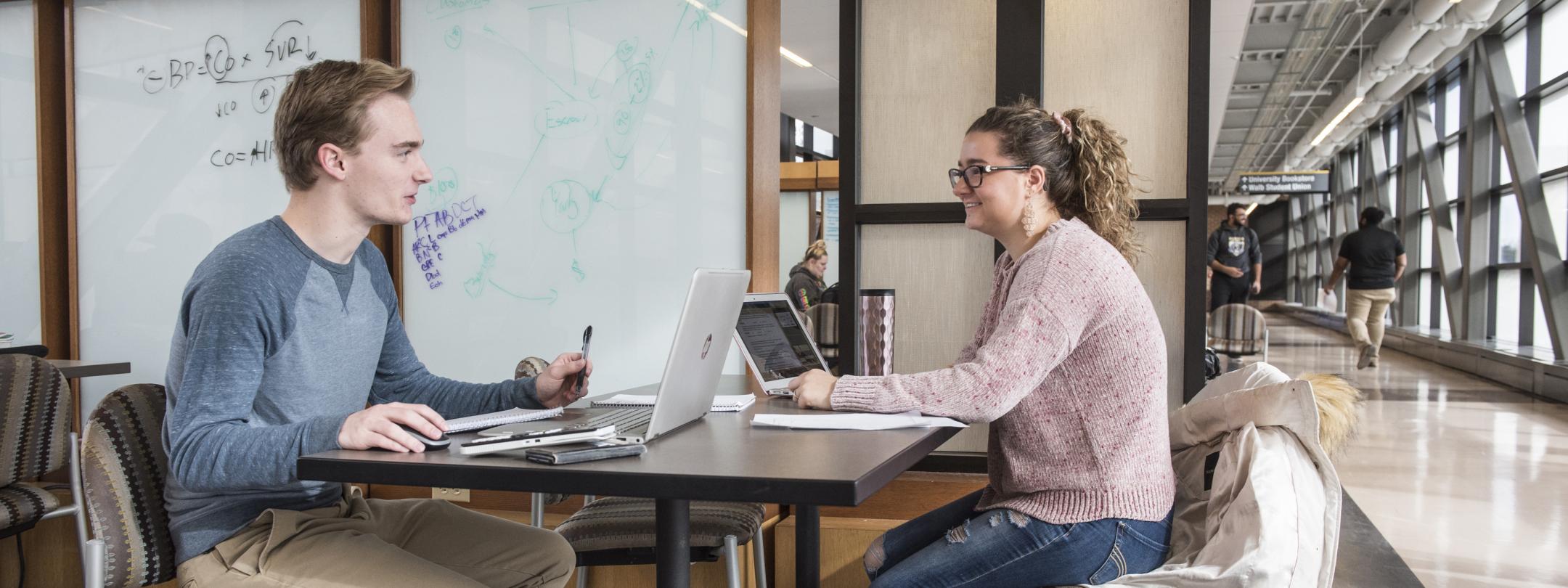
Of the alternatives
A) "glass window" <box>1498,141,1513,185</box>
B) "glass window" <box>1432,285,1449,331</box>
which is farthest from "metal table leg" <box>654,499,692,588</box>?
"glass window" <box>1432,285,1449,331</box>

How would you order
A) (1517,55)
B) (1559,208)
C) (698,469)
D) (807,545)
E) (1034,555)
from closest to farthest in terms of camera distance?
(698,469) → (1034,555) → (807,545) → (1559,208) → (1517,55)

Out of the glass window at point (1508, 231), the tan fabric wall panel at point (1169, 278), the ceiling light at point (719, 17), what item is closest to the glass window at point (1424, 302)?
the glass window at point (1508, 231)

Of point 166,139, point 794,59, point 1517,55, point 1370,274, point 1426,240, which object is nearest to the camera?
point 166,139

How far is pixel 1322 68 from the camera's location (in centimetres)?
1426

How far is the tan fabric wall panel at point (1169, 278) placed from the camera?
2.79 metres

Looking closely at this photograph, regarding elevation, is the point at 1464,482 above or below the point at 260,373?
below

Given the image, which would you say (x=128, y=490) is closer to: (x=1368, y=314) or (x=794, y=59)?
(x=794, y=59)

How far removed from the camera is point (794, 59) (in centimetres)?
745

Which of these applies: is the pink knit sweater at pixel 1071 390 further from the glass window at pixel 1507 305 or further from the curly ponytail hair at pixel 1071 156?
the glass window at pixel 1507 305

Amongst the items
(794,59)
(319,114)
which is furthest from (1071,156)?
(794,59)

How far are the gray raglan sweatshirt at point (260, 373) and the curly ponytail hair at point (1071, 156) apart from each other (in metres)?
1.10

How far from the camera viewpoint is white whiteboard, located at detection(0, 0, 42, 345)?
3.89m

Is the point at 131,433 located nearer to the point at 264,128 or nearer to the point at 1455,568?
the point at 264,128

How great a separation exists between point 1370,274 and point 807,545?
9.53 metres
